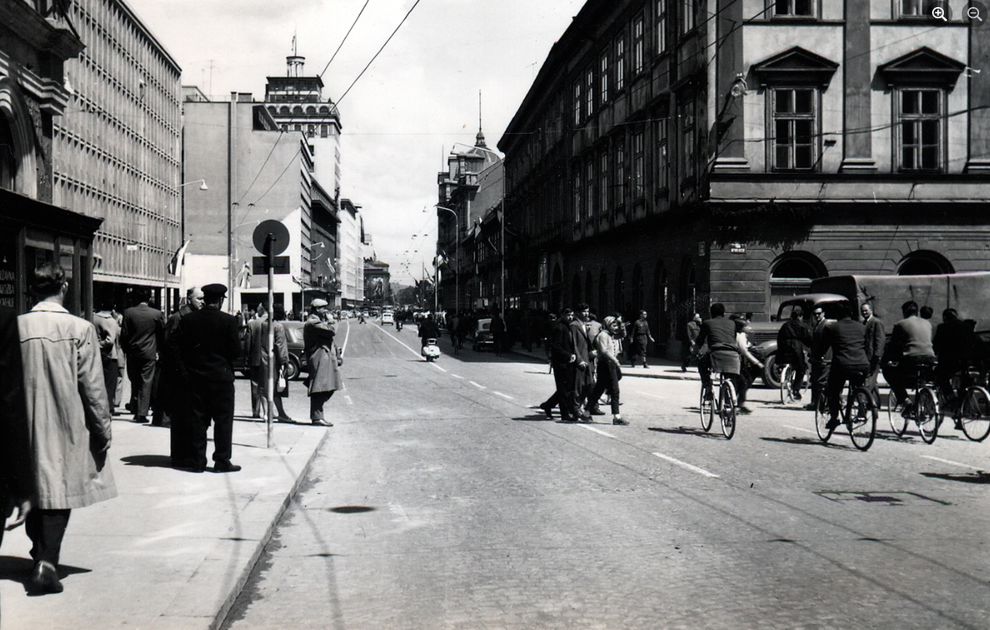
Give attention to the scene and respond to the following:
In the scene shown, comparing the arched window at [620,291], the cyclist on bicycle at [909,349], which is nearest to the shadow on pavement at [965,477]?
the cyclist on bicycle at [909,349]

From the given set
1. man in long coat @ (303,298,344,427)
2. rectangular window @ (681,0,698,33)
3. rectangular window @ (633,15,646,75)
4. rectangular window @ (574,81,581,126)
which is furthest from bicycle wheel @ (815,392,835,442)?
rectangular window @ (574,81,581,126)

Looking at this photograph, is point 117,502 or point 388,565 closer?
point 388,565

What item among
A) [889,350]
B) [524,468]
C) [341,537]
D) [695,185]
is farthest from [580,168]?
[341,537]

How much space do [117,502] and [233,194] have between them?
81.6m

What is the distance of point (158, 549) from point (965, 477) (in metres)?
7.64

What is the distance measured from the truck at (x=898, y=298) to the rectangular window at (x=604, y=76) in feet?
66.7

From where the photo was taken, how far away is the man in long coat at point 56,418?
5.28 m

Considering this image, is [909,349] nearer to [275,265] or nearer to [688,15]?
[275,265]

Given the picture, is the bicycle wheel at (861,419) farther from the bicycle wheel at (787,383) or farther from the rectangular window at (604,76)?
the rectangular window at (604,76)

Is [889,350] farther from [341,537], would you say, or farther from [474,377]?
[474,377]

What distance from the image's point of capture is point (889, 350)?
47.4 feet

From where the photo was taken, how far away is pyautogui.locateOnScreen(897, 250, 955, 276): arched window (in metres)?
29.4

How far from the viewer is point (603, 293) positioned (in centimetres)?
4275

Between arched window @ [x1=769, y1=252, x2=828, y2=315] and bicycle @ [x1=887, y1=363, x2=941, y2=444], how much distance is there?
1571 centimetres
